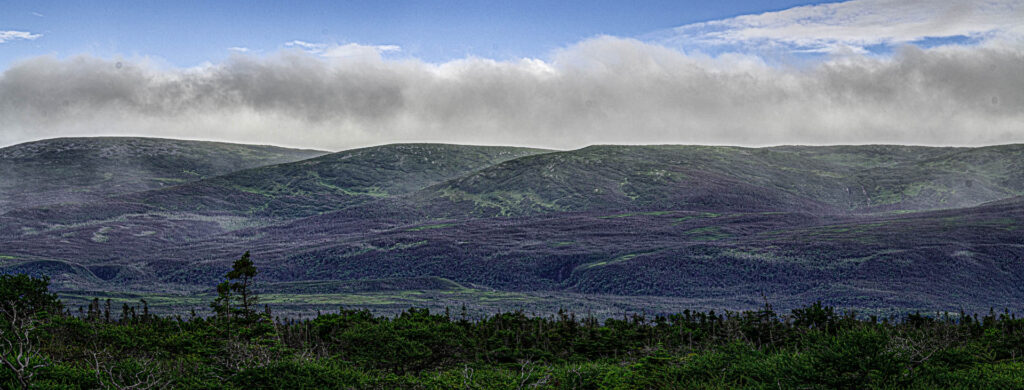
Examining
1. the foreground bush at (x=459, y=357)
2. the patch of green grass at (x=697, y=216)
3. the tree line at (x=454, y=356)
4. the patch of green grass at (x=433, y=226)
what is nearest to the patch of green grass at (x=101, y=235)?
the patch of green grass at (x=433, y=226)

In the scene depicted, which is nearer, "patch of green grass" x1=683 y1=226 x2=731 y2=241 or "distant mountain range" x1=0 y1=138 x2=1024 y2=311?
"distant mountain range" x1=0 y1=138 x2=1024 y2=311

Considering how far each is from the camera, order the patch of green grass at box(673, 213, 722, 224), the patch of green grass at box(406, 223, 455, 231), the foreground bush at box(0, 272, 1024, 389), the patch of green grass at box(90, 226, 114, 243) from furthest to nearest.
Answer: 1. the patch of green grass at box(406, 223, 455, 231)
2. the patch of green grass at box(673, 213, 722, 224)
3. the patch of green grass at box(90, 226, 114, 243)
4. the foreground bush at box(0, 272, 1024, 389)

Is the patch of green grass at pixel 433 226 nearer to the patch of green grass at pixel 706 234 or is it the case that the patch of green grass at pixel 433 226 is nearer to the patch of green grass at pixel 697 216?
the patch of green grass at pixel 697 216

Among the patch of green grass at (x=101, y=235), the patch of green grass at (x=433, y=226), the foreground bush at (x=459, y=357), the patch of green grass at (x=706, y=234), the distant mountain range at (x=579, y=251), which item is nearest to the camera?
the foreground bush at (x=459, y=357)

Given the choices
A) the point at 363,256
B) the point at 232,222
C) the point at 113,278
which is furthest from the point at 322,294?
the point at 232,222

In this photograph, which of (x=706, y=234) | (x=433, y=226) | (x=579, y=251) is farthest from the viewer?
(x=433, y=226)

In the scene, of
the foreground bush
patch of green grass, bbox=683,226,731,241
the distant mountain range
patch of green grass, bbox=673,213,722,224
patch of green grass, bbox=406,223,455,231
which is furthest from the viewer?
patch of green grass, bbox=406,223,455,231

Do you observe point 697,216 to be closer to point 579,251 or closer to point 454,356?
point 579,251

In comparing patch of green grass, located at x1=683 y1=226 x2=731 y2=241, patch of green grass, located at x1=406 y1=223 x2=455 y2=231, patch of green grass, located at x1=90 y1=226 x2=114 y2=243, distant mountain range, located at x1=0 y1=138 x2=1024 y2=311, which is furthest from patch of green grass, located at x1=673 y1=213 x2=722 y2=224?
patch of green grass, located at x1=90 y1=226 x2=114 y2=243

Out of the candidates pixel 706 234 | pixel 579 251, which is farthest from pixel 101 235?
pixel 706 234

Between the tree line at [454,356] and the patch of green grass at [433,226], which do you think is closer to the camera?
the tree line at [454,356]

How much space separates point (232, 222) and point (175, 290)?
89.8 m

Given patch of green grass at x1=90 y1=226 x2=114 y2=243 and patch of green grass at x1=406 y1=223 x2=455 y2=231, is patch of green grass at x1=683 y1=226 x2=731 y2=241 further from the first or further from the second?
patch of green grass at x1=90 y1=226 x2=114 y2=243

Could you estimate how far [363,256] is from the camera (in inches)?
5177
